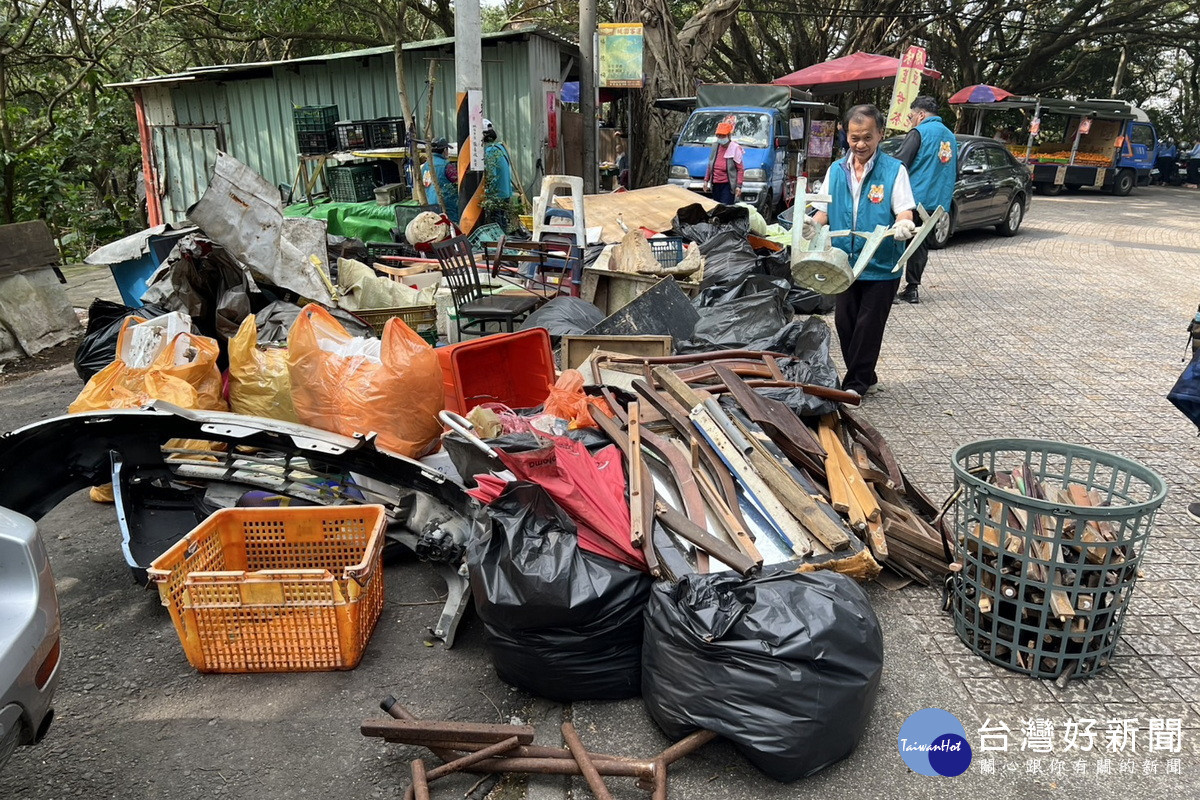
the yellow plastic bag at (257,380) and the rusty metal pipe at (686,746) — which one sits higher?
the yellow plastic bag at (257,380)

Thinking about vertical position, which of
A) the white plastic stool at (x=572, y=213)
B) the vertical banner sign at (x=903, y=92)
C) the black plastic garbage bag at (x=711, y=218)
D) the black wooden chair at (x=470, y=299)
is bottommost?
the black wooden chair at (x=470, y=299)

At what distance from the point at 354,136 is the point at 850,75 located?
474 inches

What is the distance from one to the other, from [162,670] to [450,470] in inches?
57.8

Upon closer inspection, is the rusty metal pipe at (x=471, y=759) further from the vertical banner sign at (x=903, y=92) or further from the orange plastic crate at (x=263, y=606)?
the vertical banner sign at (x=903, y=92)

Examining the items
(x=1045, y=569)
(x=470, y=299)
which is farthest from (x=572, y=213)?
(x=1045, y=569)

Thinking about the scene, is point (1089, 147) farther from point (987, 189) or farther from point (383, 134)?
point (383, 134)

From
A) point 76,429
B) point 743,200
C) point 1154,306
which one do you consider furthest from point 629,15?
point 76,429

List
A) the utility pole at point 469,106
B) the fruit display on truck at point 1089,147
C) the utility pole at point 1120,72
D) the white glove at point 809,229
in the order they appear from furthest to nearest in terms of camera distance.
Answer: the utility pole at point 1120,72, the fruit display on truck at point 1089,147, the utility pole at point 469,106, the white glove at point 809,229

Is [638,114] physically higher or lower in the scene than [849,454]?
higher

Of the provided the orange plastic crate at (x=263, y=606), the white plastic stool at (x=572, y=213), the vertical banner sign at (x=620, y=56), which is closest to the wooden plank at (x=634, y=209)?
the white plastic stool at (x=572, y=213)

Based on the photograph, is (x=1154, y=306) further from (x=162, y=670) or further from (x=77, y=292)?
(x=77, y=292)

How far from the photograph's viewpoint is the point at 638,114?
603 inches

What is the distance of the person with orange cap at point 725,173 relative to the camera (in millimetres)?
11945

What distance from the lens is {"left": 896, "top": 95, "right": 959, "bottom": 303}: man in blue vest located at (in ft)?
24.2
